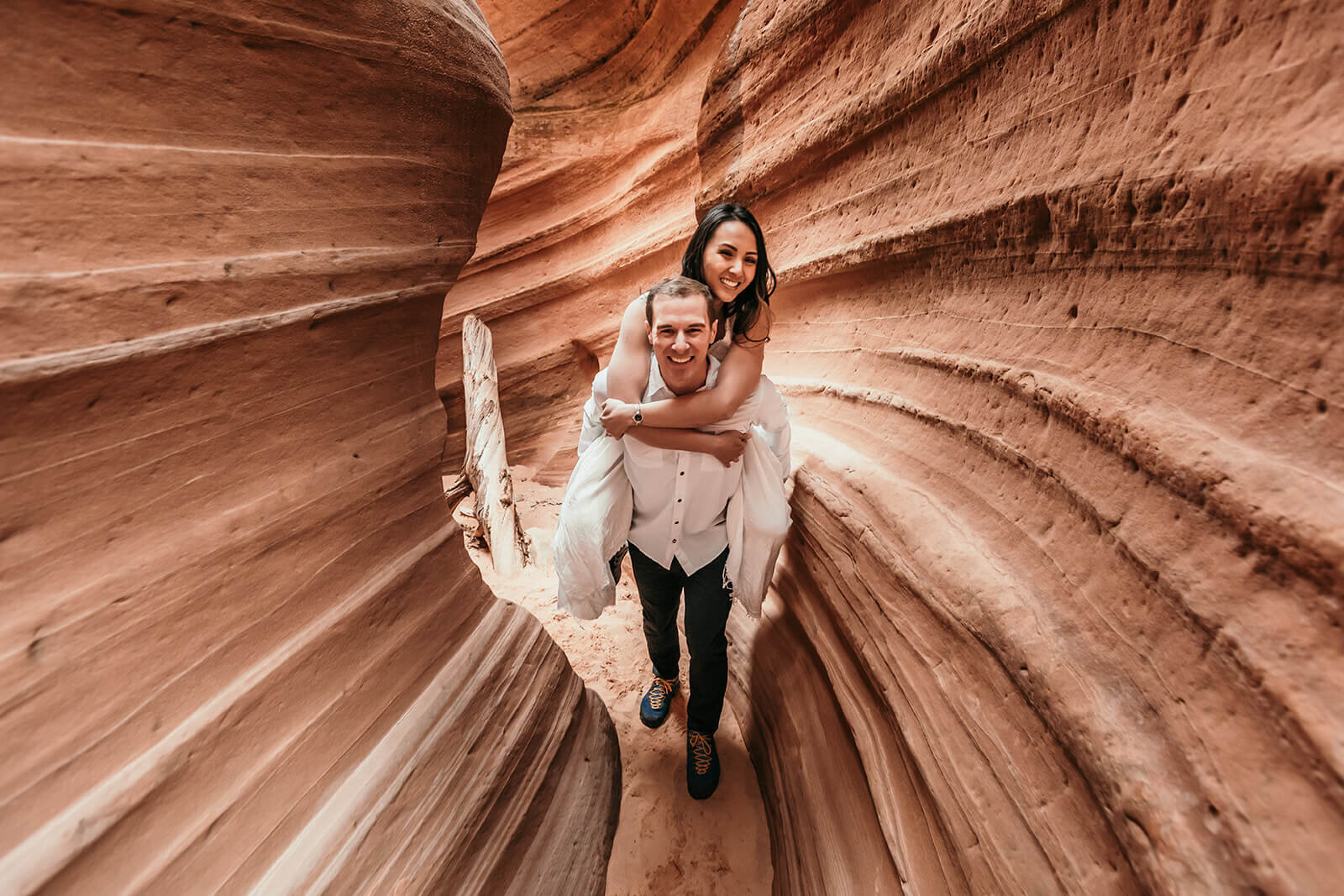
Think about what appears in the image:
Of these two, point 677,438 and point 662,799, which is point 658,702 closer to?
point 662,799

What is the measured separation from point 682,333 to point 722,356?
0.82 feet

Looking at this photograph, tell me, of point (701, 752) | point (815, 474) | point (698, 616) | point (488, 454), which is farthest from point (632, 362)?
point (488, 454)

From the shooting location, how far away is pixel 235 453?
99 centimetres

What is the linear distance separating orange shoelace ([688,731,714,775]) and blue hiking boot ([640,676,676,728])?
30 cm

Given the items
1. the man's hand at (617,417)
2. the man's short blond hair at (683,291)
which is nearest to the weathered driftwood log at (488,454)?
the man's hand at (617,417)

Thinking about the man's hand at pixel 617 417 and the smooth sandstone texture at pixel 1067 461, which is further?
the man's hand at pixel 617 417

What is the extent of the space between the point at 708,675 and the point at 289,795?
113cm

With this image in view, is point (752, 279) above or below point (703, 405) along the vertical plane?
above

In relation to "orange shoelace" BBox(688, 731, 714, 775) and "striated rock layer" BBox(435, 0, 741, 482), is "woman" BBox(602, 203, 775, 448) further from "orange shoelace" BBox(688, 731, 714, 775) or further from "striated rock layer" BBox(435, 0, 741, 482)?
"striated rock layer" BBox(435, 0, 741, 482)

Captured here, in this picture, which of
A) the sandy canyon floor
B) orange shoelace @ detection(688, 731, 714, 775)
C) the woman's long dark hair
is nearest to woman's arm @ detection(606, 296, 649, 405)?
the woman's long dark hair

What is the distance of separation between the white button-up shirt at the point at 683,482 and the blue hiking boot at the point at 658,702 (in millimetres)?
894

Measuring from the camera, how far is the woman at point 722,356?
133 cm

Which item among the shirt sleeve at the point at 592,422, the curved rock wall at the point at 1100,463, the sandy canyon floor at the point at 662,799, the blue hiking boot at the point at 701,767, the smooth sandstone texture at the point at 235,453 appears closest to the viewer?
the curved rock wall at the point at 1100,463

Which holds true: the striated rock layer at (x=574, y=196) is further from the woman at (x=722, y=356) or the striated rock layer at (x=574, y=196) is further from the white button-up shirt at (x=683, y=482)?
the white button-up shirt at (x=683, y=482)
